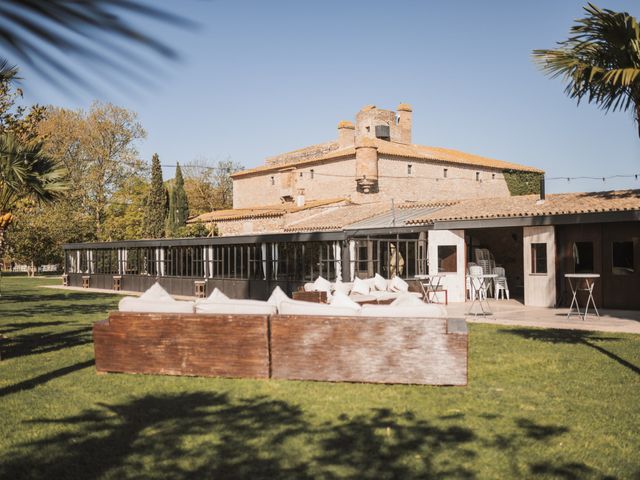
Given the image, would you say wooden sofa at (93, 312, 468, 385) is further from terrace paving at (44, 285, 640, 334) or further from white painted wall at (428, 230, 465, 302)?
white painted wall at (428, 230, 465, 302)

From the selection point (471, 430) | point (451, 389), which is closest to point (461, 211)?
point (451, 389)

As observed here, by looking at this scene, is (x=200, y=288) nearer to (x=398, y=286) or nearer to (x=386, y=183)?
(x=398, y=286)

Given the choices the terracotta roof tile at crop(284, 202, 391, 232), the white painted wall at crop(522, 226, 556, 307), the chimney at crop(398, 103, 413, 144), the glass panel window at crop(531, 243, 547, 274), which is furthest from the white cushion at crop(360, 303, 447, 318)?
the chimney at crop(398, 103, 413, 144)

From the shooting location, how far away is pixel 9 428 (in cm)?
485

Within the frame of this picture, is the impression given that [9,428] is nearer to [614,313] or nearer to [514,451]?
[514,451]

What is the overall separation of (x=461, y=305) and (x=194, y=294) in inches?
467

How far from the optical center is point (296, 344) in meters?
6.63

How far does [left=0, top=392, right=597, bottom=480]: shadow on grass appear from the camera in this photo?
3.82 metres

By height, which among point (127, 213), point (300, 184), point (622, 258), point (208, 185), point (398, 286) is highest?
point (208, 185)

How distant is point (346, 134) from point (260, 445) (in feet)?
122

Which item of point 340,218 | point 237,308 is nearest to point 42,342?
point 237,308

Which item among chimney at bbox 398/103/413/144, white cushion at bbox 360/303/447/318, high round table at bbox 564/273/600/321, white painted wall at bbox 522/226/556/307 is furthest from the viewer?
chimney at bbox 398/103/413/144

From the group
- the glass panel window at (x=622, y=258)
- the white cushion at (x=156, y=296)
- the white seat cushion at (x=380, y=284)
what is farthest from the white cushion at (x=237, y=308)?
the glass panel window at (x=622, y=258)

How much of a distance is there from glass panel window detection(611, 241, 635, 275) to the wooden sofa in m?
11.6
